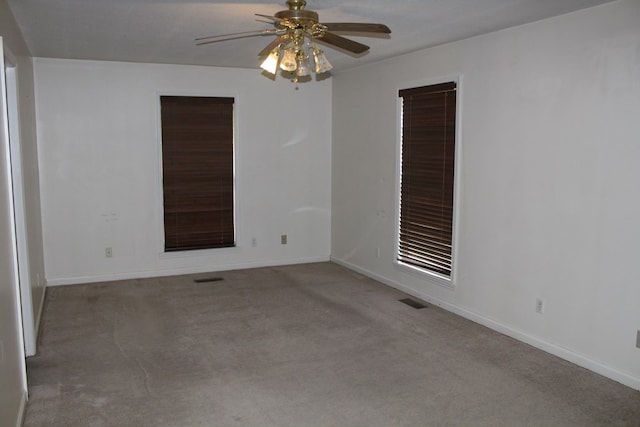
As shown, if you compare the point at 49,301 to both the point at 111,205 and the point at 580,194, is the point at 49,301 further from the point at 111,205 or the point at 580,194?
the point at 580,194

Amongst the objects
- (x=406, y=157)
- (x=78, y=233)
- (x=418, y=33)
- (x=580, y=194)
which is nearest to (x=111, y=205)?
(x=78, y=233)

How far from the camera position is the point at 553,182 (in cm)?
382

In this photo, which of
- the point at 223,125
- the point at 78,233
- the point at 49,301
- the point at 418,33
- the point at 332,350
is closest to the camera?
the point at 332,350

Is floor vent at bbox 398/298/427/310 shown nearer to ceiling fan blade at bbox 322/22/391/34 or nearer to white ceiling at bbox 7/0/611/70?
white ceiling at bbox 7/0/611/70

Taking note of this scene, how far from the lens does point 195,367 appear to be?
367 centimetres

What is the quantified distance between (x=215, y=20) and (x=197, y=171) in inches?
106

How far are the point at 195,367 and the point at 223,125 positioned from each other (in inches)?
133

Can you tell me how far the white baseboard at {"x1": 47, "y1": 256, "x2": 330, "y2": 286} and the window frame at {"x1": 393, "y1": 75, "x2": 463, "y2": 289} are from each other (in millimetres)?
1633

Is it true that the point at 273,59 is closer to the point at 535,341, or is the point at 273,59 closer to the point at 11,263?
the point at 11,263

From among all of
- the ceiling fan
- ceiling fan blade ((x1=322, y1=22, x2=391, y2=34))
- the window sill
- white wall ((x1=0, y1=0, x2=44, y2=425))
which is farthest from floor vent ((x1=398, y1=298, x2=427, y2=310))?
white wall ((x1=0, y1=0, x2=44, y2=425))

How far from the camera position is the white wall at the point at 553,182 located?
11.0 ft

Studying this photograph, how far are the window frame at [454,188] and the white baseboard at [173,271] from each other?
5.36 ft

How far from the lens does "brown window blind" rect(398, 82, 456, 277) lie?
4.84 meters

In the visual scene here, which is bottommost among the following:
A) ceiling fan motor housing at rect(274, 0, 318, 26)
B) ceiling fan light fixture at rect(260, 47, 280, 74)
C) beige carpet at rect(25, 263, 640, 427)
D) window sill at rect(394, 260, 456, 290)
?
beige carpet at rect(25, 263, 640, 427)
